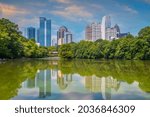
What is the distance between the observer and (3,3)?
10344 mm

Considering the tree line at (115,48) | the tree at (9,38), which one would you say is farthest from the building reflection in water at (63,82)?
the tree line at (115,48)

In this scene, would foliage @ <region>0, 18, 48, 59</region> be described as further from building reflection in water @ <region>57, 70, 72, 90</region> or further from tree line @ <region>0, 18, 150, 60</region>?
building reflection in water @ <region>57, 70, 72, 90</region>

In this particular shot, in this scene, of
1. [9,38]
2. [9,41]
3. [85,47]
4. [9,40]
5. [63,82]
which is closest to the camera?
[63,82]

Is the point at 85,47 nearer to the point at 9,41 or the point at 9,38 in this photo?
the point at 9,41

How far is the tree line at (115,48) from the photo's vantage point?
74.0ft

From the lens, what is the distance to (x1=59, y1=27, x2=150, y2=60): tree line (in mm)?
22562

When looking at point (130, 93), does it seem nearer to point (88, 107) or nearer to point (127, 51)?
point (88, 107)

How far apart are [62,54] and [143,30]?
636 cm

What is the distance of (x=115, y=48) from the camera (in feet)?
88.0

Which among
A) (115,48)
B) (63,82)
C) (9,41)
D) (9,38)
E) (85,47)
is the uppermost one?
(9,38)

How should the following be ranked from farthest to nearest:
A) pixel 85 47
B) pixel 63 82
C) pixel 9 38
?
pixel 85 47
pixel 9 38
pixel 63 82

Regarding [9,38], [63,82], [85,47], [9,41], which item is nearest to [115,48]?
[85,47]

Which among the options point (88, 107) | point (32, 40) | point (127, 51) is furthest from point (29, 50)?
point (88, 107)

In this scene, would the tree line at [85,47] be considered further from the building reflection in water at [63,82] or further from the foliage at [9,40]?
the building reflection in water at [63,82]
